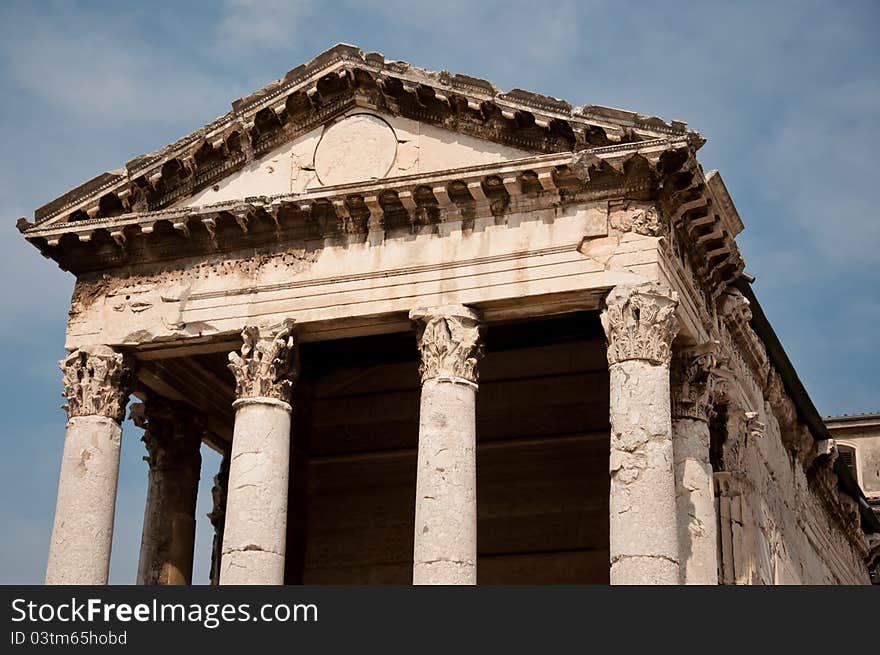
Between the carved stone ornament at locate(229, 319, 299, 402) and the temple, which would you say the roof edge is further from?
the carved stone ornament at locate(229, 319, 299, 402)

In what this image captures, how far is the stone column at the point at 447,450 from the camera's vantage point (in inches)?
592

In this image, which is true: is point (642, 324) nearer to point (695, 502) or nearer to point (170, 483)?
A: point (695, 502)

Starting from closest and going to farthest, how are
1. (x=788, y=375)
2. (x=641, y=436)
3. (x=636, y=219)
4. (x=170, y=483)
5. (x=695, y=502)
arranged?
(x=641, y=436)
(x=636, y=219)
(x=695, y=502)
(x=170, y=483)
(x=788, y=375)

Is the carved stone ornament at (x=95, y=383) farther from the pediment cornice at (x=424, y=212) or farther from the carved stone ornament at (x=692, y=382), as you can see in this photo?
the carved stone ornament at (x=692, y=382)

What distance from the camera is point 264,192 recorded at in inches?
690

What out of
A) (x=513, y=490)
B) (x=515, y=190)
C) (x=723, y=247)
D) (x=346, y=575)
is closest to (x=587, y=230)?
(x=515, y=190)

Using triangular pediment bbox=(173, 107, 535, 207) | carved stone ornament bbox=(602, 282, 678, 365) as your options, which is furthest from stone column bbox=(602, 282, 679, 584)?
triangular pediment bbox=(173, 107, 535, 207)

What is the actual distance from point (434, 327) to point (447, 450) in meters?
1.44

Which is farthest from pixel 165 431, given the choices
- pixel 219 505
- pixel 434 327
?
pixel 434 327

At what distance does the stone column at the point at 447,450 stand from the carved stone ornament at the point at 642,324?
1.61m

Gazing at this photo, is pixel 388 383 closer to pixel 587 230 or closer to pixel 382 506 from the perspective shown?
pixel 382 506

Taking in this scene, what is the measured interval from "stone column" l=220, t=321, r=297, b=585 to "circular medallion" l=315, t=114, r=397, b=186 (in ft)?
6.37

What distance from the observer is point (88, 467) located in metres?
16.9

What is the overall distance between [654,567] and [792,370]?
8.41 meters
